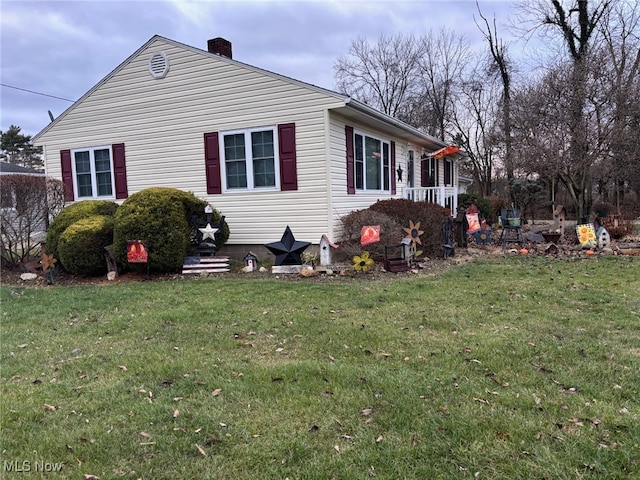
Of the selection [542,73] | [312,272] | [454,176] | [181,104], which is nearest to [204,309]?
[312,272]

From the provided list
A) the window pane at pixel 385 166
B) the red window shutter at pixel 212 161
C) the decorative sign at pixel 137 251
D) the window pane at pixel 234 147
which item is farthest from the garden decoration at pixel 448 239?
the decorative sign at pixel 137 251

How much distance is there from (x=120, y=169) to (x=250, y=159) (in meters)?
3.78

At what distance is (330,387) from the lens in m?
3.18

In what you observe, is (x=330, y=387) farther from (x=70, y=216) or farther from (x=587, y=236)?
(x=587, y=236)

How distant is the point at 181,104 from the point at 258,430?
907 centimetres

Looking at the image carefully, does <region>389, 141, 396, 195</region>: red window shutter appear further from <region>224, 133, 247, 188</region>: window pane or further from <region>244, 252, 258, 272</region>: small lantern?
<region>244, 252, 258, 272</region>: small lantern

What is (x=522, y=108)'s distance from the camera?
12.9 meters

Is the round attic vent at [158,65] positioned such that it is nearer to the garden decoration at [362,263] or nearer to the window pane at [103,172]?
the window pane at [103,172]

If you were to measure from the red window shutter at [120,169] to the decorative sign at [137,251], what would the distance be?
12.0ft

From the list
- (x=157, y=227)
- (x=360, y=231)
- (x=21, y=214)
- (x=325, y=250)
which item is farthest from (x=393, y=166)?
(x=21, y=214)

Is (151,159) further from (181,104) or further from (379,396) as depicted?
(379,396)

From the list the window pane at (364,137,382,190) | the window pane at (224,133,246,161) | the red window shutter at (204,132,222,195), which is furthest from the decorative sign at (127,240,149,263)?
the window pane at (364,137,382,190)

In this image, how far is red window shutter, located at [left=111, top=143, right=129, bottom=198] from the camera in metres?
10.9

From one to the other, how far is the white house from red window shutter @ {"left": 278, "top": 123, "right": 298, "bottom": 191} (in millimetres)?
21
